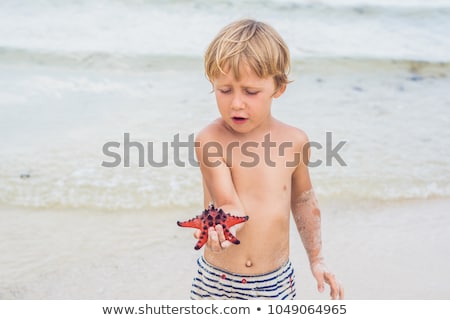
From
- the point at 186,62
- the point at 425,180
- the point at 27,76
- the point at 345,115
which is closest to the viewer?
the point at 425,180

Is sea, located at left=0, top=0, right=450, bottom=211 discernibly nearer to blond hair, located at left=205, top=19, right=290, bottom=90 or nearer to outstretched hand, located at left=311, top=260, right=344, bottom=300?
outstretched hand, located at left=311, top=260, right=344, bottom=300

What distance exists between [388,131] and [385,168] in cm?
92

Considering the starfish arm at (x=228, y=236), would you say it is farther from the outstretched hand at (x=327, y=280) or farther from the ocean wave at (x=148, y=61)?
the ocean wave at (x=148, y=61)

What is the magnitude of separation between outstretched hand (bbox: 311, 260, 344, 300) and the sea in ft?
7.22

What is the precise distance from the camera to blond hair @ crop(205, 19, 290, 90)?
2.40m

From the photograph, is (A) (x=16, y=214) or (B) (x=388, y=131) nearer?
(A) (x=16, y=214)

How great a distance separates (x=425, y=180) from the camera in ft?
17.1

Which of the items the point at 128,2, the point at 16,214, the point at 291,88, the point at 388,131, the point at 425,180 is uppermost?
the point at 128,2

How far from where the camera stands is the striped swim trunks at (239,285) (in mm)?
2582

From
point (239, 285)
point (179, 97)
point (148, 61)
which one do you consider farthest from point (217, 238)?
point (148, 61)

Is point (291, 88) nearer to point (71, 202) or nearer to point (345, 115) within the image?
point (345, 115)

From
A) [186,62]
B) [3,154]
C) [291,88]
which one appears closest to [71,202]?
[3,154]

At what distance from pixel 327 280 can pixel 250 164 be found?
598 millimetres

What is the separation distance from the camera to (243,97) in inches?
96.2
